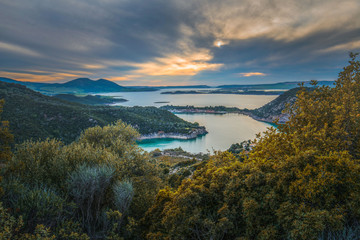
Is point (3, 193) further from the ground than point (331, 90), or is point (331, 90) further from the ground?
point (331, 90)

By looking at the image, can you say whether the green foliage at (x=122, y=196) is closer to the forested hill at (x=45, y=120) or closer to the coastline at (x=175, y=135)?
the forested hill at (x=45, y=120)

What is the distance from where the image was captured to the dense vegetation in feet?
19.4

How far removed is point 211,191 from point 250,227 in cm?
208

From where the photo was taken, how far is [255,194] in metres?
7.11

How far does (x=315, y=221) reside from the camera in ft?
17.4

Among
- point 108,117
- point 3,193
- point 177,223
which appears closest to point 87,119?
point 108,117

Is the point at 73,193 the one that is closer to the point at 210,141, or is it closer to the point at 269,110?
the point at 210,141

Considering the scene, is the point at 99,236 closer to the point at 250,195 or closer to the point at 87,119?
the point at 250,195

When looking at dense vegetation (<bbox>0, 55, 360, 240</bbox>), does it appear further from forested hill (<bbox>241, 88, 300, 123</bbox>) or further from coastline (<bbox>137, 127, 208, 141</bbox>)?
forested hill (<bbox>241, 88, 300, 123</bbox>)

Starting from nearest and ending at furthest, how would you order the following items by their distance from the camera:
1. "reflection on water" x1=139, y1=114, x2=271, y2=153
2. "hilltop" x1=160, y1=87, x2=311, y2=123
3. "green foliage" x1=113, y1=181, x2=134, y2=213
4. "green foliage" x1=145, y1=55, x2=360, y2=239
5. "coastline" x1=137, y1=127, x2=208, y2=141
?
"green foliage" x1=145, y1=55, x2=360, y2=239, "green foliage" x1=113, y1=181, x2=134, y2=213, "reflection on water" x1=139, y1=114, x2=271, y2=153, "coastline" x1=137, y1=127, x2=208, y2=141, "hilltop" x1=160, y1=87, x2=311, y2=123

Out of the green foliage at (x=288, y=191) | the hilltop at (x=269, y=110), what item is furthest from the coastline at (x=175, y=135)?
the green foliage at (x=288, y=191)

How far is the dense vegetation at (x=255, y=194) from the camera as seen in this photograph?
5.90 meters

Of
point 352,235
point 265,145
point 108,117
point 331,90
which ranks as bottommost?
point 108,117

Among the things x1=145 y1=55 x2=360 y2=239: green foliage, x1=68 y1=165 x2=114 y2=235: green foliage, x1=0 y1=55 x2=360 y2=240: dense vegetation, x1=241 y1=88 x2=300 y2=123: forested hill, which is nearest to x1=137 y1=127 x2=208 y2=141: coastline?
x1=241 y1=88 x2=300 y2=123: forested hill
